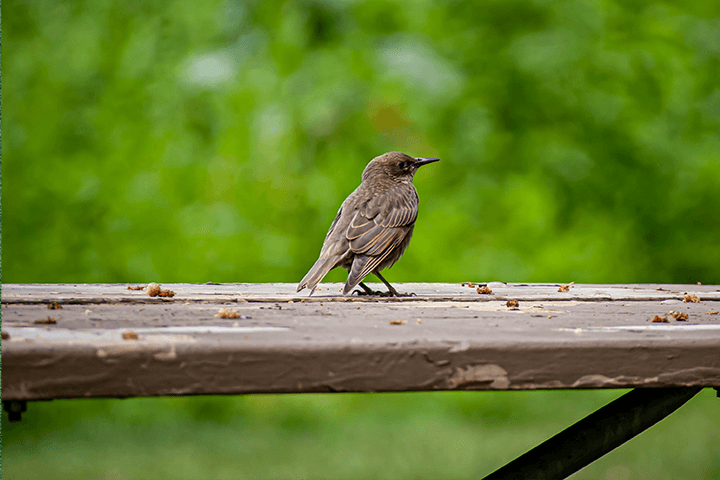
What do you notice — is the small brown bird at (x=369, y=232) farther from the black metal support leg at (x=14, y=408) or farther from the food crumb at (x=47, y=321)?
the black metal support leg at (x=14, y=408)

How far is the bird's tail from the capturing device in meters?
1.67

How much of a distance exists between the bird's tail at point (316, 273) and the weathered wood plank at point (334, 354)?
1.90ft

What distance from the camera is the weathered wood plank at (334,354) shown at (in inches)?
29.1

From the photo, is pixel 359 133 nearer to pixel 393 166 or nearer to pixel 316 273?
pixel 393 166

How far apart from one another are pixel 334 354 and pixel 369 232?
1.09 metres

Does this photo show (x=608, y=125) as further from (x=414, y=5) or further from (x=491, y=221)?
(x=414, y=5)

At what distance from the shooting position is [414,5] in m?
2.93

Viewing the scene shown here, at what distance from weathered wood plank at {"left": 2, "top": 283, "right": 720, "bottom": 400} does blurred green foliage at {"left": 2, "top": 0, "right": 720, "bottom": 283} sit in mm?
1662

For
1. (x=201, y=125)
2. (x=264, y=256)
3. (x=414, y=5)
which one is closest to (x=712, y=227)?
(x=414, y=5)

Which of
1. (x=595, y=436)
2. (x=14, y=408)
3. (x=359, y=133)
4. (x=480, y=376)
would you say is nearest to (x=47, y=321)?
(x=14, y=408)

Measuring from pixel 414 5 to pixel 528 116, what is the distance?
713 mm

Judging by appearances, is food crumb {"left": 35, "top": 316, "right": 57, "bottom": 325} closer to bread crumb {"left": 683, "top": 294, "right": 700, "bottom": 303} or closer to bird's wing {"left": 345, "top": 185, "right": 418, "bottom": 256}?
bird's wing {"left": 345, "top": 185, "right": 418, "bottom": 256}

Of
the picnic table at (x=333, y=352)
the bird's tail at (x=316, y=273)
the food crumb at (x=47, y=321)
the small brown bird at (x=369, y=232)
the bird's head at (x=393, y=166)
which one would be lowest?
the food crumb at (x=47, y=321)

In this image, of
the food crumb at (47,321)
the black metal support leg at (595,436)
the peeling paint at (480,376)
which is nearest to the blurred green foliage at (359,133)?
the black metal support leg at (595,436)
